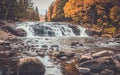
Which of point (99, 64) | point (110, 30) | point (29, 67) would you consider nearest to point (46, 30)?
point (110, 30)

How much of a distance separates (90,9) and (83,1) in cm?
394

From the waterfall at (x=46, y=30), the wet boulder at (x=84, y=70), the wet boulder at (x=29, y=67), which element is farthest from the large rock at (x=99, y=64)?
the waterfall at (x=46, y=30)

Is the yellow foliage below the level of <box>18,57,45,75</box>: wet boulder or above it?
below

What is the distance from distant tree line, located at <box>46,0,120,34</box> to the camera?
48.8 m

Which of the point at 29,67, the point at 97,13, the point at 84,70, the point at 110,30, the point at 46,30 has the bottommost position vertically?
the point at 110,30

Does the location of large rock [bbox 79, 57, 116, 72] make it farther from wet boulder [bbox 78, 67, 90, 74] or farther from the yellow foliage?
the yellow foliage

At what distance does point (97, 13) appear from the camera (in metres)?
54.7

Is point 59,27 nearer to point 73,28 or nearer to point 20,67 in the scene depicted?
point 73,28

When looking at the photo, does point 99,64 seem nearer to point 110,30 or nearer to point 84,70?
point 84,70

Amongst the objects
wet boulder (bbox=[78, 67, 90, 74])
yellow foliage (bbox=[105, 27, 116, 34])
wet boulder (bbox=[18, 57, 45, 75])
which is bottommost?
yellow foliage (bbox=[105, 27, 116, 34])

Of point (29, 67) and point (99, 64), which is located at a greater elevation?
point (29, 67)

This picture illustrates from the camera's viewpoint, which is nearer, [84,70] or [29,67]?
[29,67]

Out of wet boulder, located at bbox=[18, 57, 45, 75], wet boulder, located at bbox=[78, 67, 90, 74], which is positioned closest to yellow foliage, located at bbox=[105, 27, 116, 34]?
wet boulder, located at bbox=[78, 67, 90, 74]

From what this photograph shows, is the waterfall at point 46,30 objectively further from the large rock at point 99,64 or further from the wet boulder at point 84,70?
the wet boulder at point 84,70
